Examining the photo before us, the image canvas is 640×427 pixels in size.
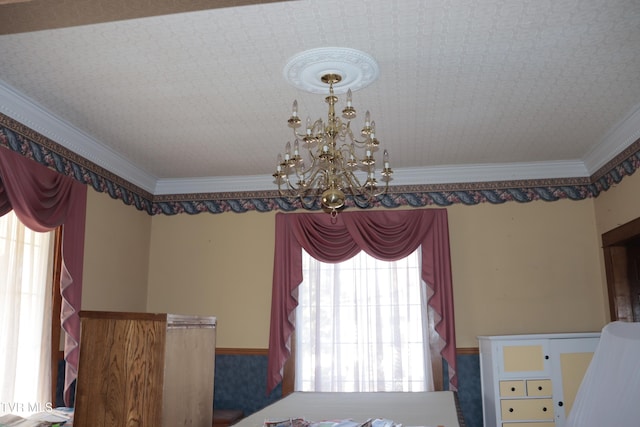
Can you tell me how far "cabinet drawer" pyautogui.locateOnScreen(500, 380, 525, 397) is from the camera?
198 inches

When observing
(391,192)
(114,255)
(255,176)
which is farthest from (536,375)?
(114,255)

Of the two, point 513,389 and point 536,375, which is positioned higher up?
point 536,375

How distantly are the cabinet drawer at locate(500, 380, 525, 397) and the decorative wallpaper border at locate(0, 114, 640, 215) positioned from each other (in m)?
1.92

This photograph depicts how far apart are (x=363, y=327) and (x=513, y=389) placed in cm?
159

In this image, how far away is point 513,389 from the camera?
503 centimetres

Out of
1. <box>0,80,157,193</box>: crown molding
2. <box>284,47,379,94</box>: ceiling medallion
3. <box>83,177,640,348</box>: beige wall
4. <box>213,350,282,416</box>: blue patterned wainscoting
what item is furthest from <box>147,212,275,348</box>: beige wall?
<box>284,47,379,94</box>: ceiling medallion

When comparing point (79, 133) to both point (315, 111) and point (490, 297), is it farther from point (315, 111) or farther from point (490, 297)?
point (490, 297)

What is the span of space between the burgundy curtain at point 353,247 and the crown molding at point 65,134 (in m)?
1.74

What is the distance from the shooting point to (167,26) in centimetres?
316

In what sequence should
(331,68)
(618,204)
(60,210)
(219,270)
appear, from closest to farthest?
(331,68) → (60,210) → (618,204) → (219,270)

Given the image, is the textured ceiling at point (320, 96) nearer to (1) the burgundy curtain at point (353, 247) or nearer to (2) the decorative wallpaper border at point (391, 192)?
(2) the decorative wallpaper border at point (391, 192)

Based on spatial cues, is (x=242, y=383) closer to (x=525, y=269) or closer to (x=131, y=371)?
(x=525, y=269)

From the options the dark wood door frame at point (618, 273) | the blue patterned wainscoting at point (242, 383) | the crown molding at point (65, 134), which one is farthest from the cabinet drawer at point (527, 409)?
the crown molding at point (65, 134)

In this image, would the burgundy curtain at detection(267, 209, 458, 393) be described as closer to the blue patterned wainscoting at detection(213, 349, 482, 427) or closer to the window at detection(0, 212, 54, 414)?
the blue patterned wainscoting at detection(213, 349, 482, 427)
